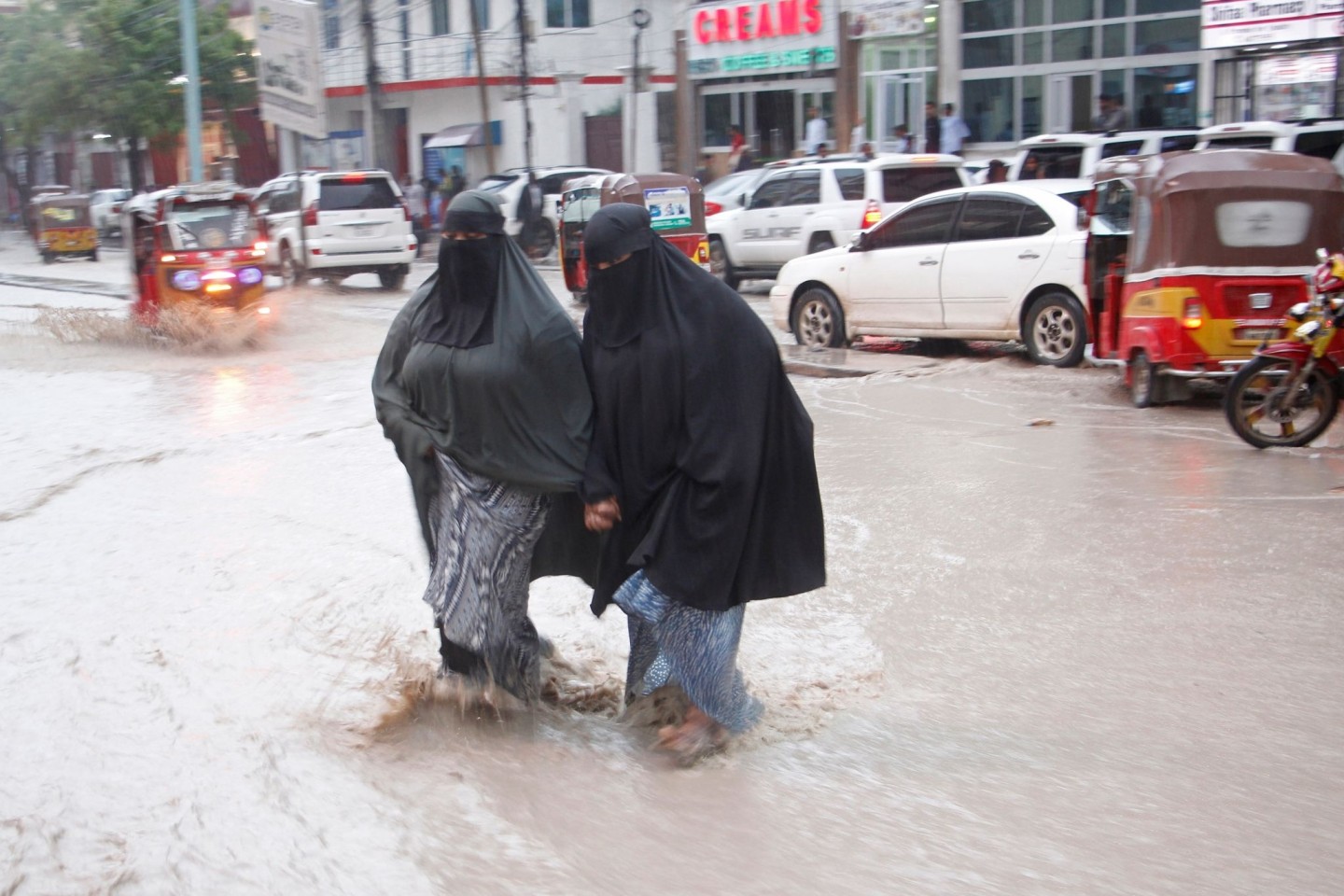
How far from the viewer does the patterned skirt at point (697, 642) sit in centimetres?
411

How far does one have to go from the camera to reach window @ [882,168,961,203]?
1742cm

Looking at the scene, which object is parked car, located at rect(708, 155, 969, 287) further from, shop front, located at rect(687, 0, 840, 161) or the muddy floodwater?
shop front, located at rect(687, 0, 840, 161)

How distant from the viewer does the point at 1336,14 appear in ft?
63.3

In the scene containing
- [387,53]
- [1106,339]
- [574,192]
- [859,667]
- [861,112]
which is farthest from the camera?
[387,53]

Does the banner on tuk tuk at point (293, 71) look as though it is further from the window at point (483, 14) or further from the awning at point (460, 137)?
the window at point (483, 14)

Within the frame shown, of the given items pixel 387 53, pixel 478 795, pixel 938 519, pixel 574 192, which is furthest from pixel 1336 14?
pixel 387 53

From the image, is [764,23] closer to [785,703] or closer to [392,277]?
[392,277]

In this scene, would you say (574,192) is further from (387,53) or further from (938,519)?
(387,53)

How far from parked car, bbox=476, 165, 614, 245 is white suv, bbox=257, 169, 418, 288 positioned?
3616 millimetres

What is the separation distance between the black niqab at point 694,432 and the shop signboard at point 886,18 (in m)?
24.8

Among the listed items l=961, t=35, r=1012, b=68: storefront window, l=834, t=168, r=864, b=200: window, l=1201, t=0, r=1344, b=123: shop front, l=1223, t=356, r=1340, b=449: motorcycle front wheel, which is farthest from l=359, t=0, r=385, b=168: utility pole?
l=1223, t=356, r=1340, b=449: motorcycle front wheel

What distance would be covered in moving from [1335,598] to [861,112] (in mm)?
24792

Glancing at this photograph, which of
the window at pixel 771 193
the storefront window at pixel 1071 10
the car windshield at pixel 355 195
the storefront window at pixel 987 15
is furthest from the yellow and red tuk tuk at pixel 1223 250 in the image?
the storefront window at pixel 987 15

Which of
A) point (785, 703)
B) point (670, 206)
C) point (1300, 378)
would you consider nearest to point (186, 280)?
point (670, 206)
